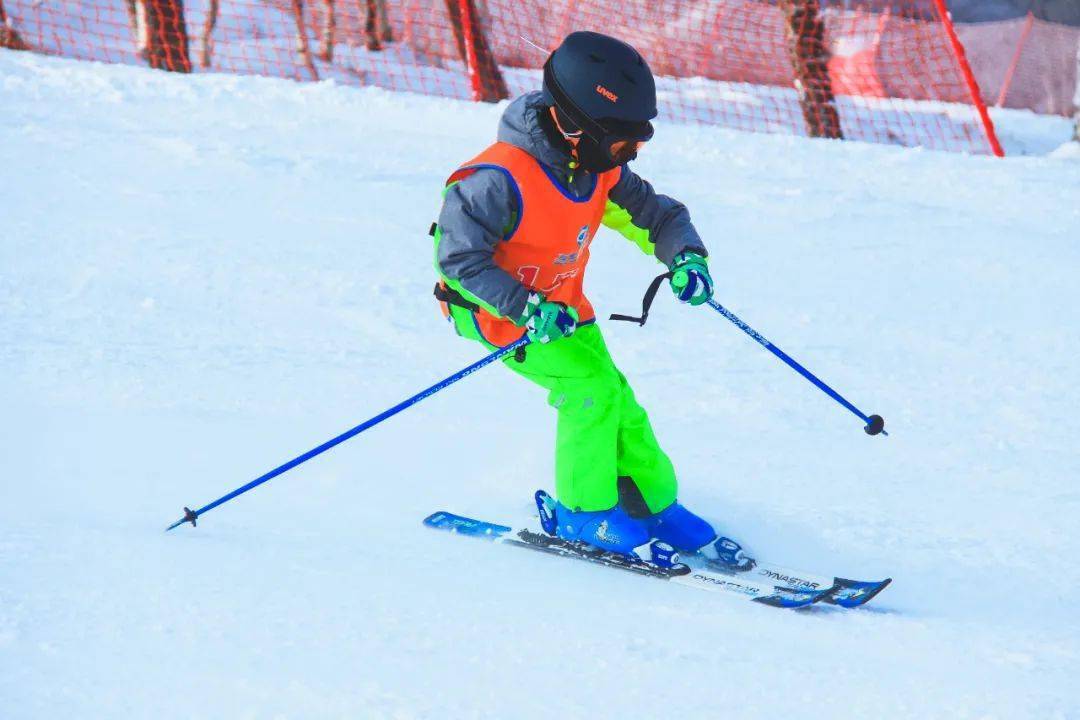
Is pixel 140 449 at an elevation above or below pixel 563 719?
below

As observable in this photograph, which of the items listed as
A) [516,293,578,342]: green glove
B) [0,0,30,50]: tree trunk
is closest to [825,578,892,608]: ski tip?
[516,293,578,342]: green glove

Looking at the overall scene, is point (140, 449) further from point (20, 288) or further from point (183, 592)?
point (20, 288)

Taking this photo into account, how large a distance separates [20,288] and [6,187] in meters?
1.24

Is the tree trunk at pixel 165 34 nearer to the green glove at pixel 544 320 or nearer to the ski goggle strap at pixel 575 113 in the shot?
the ski goggle strap at pixel 575 113

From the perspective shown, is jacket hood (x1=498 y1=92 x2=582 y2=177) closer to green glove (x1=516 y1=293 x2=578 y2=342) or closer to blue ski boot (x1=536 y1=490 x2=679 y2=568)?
green glove (x1=516 y1=293 x2=578 y2=342)

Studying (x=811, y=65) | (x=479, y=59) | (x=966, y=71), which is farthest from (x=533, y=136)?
(x=811, y=65)

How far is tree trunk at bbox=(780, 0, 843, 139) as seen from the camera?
10273mm

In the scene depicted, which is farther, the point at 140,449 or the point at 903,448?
the point at 903,448

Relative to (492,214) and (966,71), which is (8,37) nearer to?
(966,71)

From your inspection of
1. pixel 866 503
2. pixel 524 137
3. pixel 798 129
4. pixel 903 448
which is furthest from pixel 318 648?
pixel 798 129

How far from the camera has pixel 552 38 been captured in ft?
30.0

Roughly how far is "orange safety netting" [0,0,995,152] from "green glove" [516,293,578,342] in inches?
258

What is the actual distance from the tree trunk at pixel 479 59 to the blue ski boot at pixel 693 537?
518cm

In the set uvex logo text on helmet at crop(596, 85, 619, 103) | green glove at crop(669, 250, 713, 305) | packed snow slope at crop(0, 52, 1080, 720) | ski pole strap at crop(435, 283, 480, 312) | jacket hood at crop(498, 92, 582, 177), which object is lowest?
packed snow slope at crop(0, 52, 1080, 720)
